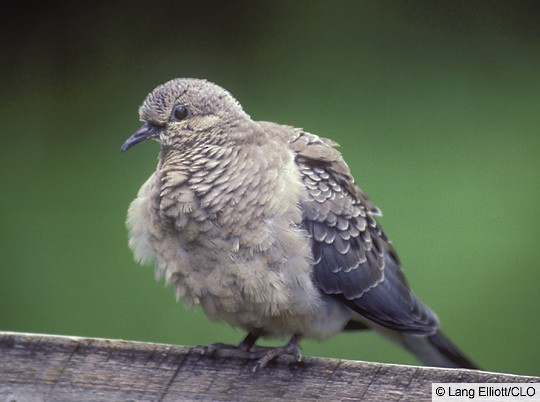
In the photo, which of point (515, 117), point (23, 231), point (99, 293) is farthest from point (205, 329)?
point (515, 117)

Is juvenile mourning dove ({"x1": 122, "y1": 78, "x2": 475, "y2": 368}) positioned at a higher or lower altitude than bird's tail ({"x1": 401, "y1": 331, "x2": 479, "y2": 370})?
higher

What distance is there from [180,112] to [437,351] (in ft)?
3.47

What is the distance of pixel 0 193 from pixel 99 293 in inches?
21.0

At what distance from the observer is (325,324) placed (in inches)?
107

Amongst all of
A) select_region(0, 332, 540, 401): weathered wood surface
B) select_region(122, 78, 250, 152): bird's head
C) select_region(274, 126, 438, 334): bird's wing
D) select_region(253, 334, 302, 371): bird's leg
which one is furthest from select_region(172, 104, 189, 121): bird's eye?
select_region(0, 332, 540, 401): weathered wood surface

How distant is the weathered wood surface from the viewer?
1.96m

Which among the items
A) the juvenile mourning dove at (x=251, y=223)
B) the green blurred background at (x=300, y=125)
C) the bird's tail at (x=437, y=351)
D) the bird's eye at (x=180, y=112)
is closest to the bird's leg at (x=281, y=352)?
the juvenile mourning dove at (x=251, y=223)

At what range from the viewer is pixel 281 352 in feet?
7.52

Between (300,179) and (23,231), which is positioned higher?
(300,179)

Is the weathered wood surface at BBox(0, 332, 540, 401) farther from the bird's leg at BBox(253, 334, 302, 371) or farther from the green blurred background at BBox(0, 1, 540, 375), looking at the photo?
the green blurred background at BBox(0, 1, 540, 375)

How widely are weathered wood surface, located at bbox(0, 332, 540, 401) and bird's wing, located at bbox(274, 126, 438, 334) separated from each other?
2.22 ft

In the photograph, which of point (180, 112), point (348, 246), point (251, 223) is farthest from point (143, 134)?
point (348, 246)

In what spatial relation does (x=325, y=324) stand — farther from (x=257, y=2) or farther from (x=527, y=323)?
(x=257, y=2)

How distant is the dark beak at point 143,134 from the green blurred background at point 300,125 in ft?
A: 3.11
